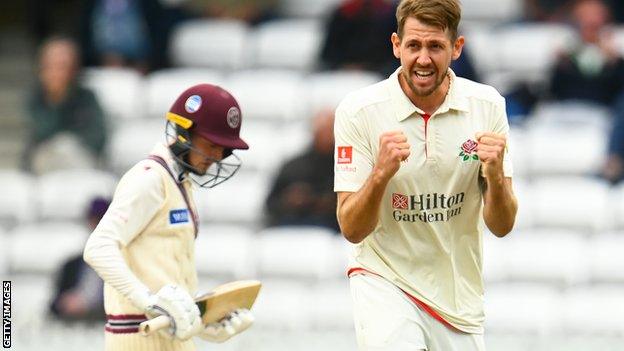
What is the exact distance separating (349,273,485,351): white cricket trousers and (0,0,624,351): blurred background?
7.37ft

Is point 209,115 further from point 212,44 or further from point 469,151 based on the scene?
point 212,44

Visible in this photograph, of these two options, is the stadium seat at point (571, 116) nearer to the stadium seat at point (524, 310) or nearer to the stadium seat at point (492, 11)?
the stadium seat at point (492, 11)

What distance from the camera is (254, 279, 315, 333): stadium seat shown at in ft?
29.8

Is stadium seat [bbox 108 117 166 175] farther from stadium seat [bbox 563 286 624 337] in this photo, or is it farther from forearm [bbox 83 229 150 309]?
forearm [bbox 83 229 150 309]

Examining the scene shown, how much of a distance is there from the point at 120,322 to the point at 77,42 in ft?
20.7

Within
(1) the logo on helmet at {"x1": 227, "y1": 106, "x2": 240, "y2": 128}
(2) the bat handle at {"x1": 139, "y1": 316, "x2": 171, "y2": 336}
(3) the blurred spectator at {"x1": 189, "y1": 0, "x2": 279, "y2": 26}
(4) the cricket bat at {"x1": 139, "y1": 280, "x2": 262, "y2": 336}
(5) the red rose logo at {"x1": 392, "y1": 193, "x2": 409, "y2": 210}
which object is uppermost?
(3) the blurred spectator at {"x1": 189, "y1": 0, "x2": 279, "y2": 26}

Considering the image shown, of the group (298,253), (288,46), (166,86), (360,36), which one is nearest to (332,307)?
(298,253)

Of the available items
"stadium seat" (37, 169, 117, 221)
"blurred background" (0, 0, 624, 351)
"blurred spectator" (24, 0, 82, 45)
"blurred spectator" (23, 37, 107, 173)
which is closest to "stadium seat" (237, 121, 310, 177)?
"blurred background" (0, 0, 624, 351)

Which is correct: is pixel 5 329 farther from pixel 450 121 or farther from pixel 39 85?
pixel 39 85

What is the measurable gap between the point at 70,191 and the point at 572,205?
3.14 metres

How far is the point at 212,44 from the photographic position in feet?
37.8

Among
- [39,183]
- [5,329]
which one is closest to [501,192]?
[5,329]

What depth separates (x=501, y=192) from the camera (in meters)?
5.27

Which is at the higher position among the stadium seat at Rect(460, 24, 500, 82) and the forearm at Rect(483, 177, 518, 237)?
the stadium seat at Rect(460, 24, 500, 82)
